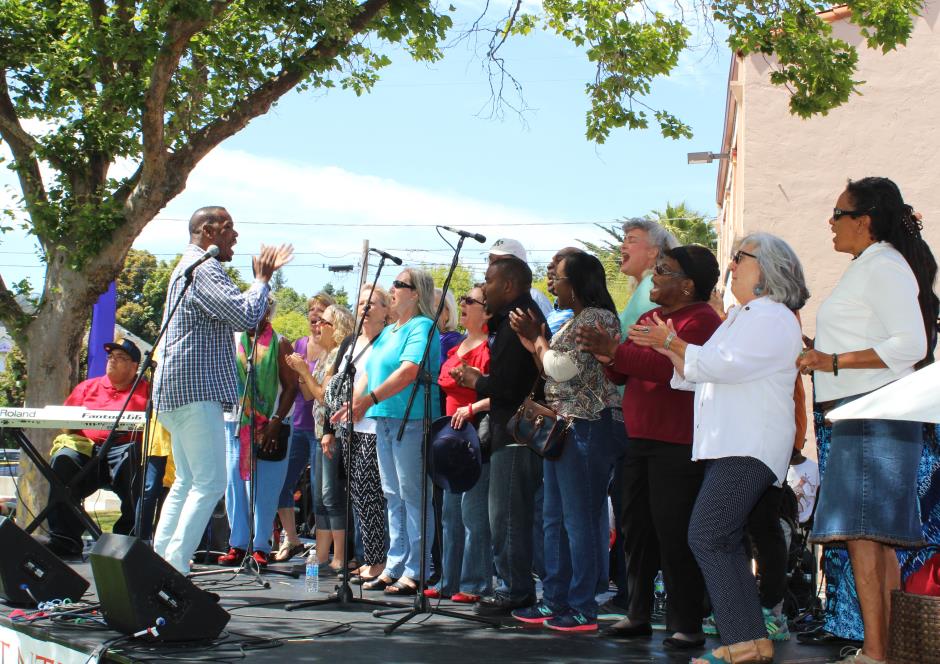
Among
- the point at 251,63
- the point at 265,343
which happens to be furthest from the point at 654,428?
the point at 251,63

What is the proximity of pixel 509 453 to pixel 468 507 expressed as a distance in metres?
0.72

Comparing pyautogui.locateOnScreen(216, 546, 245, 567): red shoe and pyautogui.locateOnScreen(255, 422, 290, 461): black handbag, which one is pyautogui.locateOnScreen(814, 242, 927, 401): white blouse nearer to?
pyautogui.locateOnScreen(255, 422, 290, 461): black handbag

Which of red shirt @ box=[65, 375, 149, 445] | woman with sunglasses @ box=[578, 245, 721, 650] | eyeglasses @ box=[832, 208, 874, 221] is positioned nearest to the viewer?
eyeglasses @ box=[832, 208, 874, 221]

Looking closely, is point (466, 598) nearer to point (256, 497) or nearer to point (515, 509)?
point (515, 509)

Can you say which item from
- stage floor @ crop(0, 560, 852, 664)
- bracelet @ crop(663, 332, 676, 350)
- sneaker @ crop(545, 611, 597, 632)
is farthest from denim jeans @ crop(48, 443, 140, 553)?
bracelet @ crop(663, 332, 676, 350)

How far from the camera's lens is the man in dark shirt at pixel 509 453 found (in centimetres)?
602

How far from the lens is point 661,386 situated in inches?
204

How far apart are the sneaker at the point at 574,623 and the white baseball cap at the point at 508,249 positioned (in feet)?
7.36

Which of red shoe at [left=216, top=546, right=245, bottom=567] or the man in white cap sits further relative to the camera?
red shoe at [left=216, top=546, right=245, bottom=567]

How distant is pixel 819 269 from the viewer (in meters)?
15.8

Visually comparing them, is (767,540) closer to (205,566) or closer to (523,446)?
(523,446)

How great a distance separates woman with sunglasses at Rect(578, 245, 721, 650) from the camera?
16.6 feet

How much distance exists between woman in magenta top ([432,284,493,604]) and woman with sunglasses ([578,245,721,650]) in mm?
1281

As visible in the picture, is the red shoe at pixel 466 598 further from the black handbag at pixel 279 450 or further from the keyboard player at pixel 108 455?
the keyboard player at pixel 108 455
